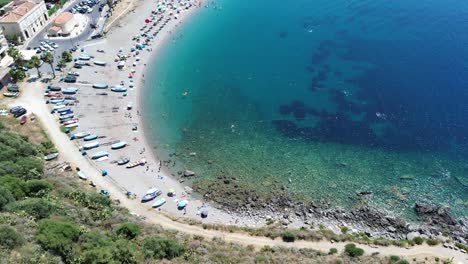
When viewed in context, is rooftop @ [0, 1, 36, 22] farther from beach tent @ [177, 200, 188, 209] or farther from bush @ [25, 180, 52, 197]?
beach tent @ [177, 200, 188, 209]

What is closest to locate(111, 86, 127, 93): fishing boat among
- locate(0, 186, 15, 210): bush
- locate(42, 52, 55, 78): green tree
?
locate(42, 52, 55, 78): green tree

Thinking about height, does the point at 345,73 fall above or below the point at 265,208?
above

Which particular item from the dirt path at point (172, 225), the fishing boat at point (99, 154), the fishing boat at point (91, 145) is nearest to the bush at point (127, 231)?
the dirt path at point (172, 225)

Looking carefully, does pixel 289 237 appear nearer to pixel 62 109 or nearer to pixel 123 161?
pixel 123 161

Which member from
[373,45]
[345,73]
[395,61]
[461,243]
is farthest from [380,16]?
[461,243]

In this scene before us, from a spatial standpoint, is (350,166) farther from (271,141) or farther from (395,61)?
(395,61)
